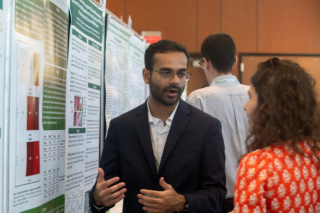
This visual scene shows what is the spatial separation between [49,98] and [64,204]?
564mm

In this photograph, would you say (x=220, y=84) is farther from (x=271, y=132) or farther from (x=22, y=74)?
(x=22, y=74)

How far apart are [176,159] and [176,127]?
16cm

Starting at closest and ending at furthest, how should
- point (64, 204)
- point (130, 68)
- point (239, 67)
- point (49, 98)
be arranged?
point (49, 98), point (64, 204), point (130, 68), point (239, 67)

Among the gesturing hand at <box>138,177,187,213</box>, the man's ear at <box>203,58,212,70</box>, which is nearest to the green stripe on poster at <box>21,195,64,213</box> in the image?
the gesturing hand at <box>138,177,187,213</box>

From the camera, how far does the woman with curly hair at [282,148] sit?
2.95ft

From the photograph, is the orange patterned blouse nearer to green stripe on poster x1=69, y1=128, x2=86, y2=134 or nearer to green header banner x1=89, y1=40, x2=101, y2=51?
green stripe on poster x1=69, y1=128, x2=86, y2=134

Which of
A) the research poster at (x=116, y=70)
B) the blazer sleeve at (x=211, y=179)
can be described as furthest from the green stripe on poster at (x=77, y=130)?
the blazer sleeve at (x=211, y=179)

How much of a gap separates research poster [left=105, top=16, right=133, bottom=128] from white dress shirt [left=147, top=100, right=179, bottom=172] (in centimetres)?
62

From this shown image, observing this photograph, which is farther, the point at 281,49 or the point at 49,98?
the point at 281,49

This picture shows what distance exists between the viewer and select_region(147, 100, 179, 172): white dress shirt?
4.81 feet

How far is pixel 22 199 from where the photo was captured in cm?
115

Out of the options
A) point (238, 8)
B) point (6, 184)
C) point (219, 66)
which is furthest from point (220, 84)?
point (238, 8)

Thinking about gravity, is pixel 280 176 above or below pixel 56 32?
below

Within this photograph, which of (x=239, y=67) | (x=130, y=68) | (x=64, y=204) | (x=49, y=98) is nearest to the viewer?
(x=49, y=98)
